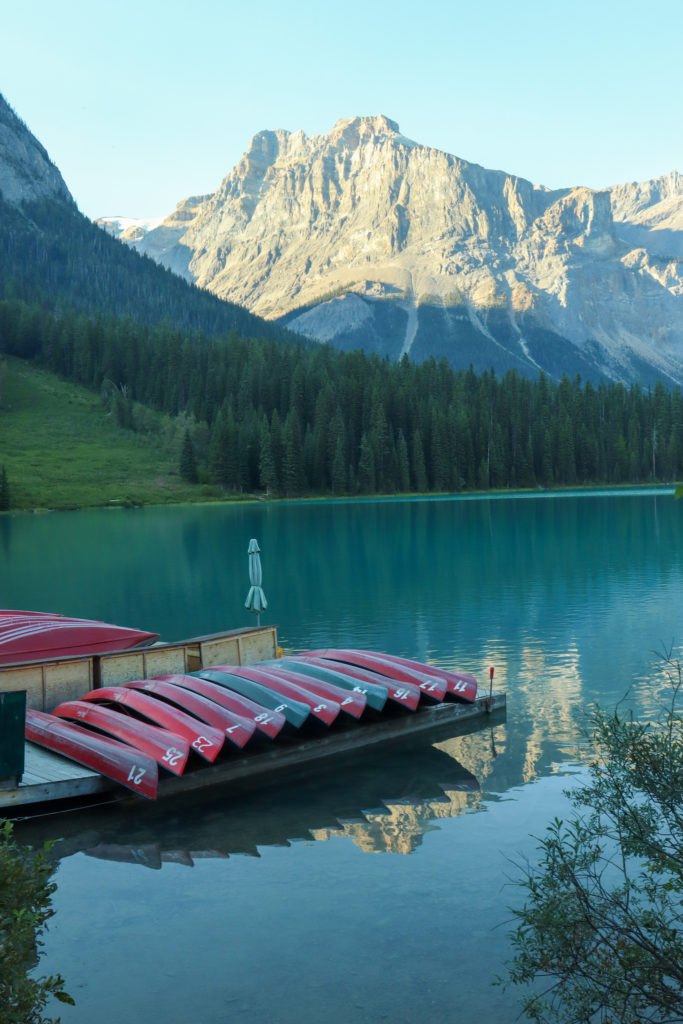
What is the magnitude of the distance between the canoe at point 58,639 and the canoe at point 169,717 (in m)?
4.12

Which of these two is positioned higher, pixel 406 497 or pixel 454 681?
pixel 406 497

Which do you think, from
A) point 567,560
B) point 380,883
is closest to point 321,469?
point 567,560

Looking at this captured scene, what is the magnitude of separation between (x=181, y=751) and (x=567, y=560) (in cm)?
4758

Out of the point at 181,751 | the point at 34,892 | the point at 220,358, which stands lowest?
the point at 181,751

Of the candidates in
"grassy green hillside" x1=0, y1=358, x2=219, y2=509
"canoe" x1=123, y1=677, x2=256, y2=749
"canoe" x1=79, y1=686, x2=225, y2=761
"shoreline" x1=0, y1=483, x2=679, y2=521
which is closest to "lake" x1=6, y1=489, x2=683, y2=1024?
"canoe" x1=79, y1=686, x2=225, y2=761

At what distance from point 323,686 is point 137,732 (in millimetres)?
5792

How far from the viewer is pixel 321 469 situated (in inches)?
6491

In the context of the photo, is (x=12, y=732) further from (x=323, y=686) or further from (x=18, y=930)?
(x=18, y=930)

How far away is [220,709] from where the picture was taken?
2197 centimetres

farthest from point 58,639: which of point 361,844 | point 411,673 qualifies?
point 361,844

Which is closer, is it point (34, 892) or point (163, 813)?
point (34, 892)

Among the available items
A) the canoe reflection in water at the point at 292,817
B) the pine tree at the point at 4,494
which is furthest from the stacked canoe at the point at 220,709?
the pine tree at the point at 4,494

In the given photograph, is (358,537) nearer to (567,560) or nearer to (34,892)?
(567,560)

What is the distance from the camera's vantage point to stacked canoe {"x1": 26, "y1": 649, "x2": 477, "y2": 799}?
65.5 ft
